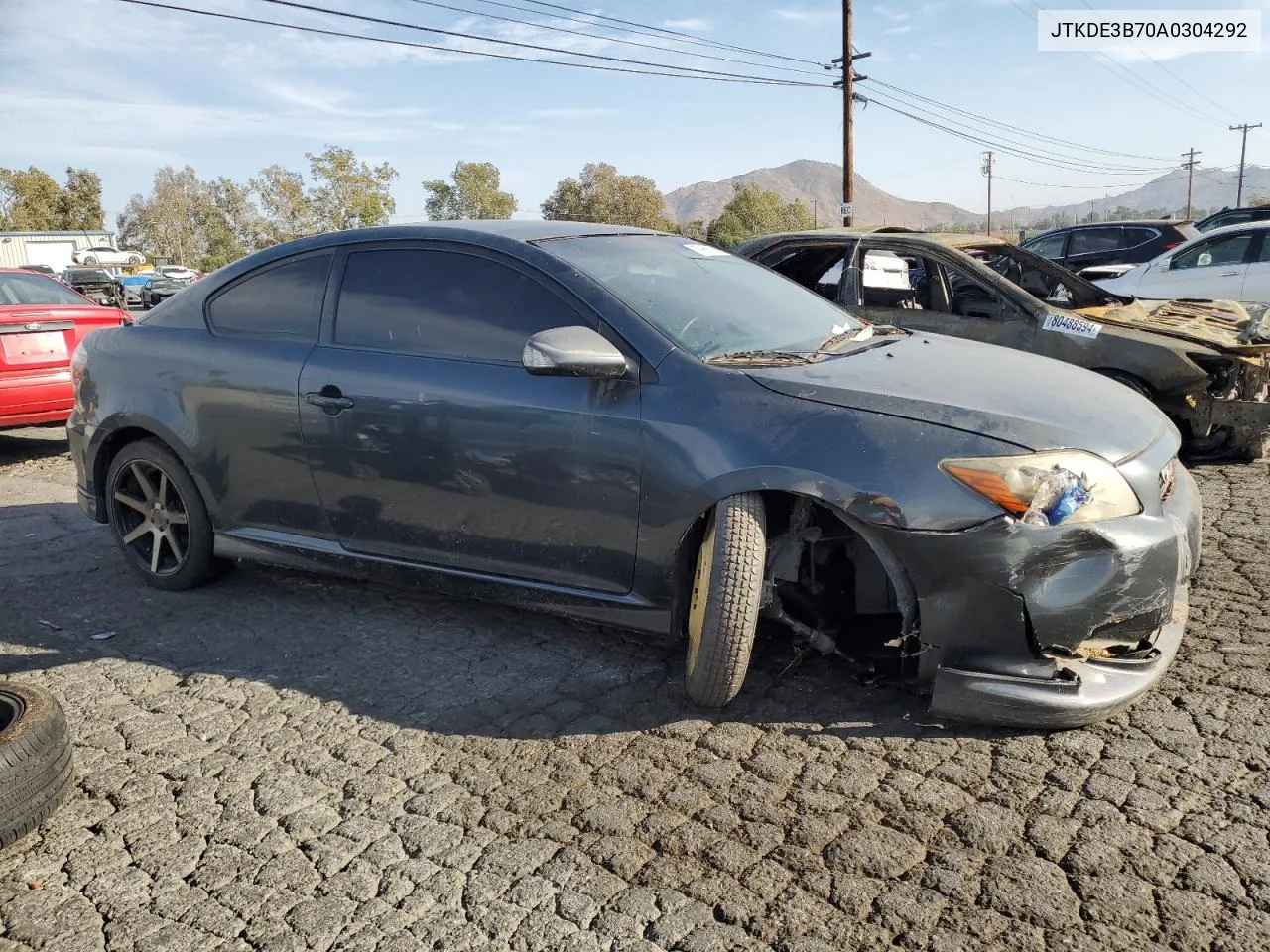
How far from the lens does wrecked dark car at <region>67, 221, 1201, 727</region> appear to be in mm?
2920

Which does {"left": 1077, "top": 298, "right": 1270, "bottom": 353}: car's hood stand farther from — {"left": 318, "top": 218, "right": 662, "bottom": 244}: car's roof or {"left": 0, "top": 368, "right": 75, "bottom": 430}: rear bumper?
{"left": 0, "top": 368, "right": 75, "bottom": 430}: rear bumper

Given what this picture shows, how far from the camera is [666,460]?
10.7 ft

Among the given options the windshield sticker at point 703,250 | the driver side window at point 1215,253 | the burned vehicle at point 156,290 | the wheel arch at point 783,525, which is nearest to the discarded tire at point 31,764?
the wheel arch at point 783,525

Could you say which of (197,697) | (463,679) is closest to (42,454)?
(197,697)

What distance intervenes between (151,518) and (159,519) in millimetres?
57

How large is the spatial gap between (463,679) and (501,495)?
2.27 feet

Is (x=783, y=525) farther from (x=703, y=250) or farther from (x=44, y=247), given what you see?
(x=44, y=247)

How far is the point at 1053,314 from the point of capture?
648cm

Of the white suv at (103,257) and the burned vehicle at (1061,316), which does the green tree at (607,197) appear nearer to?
the white suv at (103,257)

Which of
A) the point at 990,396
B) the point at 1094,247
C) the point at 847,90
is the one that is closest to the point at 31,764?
the point at 990,396

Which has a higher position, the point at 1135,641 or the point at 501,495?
the point at 501,495

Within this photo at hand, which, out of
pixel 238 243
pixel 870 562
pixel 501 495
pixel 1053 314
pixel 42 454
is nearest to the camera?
pixel 870 562

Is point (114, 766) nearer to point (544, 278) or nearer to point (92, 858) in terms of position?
point (92, 858)

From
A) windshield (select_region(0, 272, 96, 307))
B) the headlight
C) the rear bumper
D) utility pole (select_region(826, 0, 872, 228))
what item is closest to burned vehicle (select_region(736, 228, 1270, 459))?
the headlight
